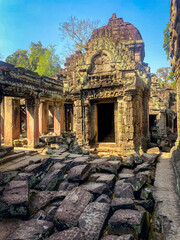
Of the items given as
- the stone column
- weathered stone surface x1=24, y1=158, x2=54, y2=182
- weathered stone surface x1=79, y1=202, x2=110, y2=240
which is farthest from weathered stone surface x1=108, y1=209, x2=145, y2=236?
the stone column

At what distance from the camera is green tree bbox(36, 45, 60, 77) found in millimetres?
28000

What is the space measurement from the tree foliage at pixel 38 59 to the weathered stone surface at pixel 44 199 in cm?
2616

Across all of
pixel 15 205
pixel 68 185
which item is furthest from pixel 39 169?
pixel 15 205

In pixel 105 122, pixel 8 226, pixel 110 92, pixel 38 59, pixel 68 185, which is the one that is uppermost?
pixel 38 59

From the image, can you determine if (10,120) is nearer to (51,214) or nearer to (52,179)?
(52,179)

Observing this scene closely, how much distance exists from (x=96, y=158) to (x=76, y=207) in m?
3.35

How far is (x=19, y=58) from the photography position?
31.3 metres

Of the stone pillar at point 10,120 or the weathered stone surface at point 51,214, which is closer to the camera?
the weathered stone surface at point 51,214

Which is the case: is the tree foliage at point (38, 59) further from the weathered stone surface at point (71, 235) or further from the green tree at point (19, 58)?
the weathered stone surface at point (71, 235)

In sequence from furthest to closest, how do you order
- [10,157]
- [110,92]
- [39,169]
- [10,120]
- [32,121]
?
[10,120]
[32,121]
[110,92]
[10,157]
[39,169]

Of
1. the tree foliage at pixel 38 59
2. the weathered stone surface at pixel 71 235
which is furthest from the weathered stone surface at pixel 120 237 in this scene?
the tree foliage at pixel 38 59

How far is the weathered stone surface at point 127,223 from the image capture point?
2463 mm

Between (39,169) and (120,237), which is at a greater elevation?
(39,169)

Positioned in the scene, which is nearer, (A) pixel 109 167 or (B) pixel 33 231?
(B) pixel 33 231
